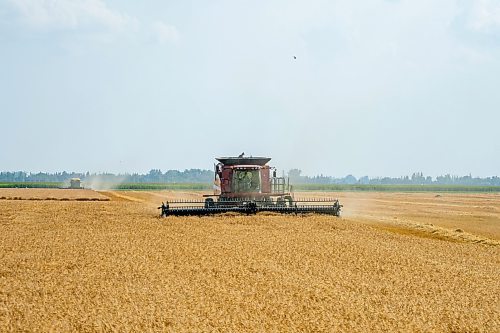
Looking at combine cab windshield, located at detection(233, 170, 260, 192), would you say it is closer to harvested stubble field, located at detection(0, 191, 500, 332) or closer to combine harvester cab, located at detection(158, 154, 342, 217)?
combine harvester cab, located at detection(158, 154, 342, 217)

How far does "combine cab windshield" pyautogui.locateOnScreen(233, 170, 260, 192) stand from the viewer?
33.7 meters

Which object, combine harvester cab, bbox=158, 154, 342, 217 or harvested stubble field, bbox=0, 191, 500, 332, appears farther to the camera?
combine harvester cab, bbox=158, 154, 342, 217

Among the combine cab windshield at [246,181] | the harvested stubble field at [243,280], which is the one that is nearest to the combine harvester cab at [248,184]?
the combine cab windshield at [246,181]

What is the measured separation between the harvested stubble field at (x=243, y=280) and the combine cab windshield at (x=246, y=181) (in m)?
7.87

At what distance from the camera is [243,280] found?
14.2 metres

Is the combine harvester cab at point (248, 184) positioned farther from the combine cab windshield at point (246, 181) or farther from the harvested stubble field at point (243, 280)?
the harvested stubble field at point (243, 280)

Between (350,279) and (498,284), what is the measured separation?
133 inches

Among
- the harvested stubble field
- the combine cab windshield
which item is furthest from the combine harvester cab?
the harvested stubble field

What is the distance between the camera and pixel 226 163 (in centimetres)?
3425

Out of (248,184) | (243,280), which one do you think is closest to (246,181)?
(248,184)

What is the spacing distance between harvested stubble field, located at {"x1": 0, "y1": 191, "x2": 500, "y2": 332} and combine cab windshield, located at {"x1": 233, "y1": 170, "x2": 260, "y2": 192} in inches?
310

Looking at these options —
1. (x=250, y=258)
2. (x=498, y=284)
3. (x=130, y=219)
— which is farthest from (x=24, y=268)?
(x=130, y=219)

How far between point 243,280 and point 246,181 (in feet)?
64.2

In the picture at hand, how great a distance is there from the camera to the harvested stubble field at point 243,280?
10.8 metres
